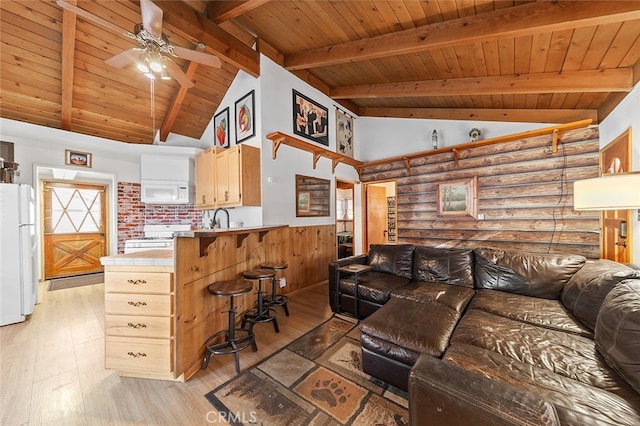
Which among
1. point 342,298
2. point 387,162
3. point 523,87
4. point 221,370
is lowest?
point 221,370

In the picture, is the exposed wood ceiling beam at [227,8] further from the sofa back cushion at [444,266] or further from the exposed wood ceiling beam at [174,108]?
the sofa back cushion at [444,266]

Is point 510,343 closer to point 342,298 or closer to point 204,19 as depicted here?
point 342,298

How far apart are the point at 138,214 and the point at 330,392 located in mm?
5368

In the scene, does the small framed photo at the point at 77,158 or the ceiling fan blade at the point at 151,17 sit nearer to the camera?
the ceiling fan blade at the point at 151,17

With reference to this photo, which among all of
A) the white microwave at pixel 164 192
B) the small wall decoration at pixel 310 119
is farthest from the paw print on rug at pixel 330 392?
the white microwave at pixel 164 192

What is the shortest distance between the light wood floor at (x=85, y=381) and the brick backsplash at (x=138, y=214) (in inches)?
87.1

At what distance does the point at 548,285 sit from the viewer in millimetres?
2344

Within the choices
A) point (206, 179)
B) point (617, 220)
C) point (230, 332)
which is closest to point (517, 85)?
point (617, 220)

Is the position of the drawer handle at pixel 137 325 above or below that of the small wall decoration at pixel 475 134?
below

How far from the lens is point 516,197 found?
3729mm

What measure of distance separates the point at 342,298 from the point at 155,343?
2.00 meters

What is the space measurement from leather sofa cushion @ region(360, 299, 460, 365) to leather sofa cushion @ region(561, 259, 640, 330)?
0.86 m

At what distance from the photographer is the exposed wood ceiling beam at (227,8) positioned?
2.65 meters

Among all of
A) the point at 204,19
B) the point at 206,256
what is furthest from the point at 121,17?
the point at 206,256
